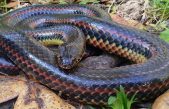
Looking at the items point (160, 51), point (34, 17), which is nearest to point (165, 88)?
point (160, 51)

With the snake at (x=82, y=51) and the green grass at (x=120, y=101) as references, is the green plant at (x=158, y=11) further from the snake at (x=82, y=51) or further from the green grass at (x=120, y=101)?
the green grass at (x=120, y=101)

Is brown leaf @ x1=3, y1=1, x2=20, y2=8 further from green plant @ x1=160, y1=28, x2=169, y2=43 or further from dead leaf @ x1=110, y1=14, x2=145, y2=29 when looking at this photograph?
green plant @ x1=160, y1=28, x2=169, y2=43

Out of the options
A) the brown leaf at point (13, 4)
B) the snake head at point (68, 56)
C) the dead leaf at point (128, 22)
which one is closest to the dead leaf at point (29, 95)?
the snake head at point (68, 56)

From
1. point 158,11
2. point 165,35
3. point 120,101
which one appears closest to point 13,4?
point 158,11

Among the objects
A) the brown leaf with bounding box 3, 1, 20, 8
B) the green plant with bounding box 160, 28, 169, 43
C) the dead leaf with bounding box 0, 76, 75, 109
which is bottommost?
the dead leaf with bounding box 0, 76, 75, 109

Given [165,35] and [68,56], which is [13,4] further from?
[68,56]

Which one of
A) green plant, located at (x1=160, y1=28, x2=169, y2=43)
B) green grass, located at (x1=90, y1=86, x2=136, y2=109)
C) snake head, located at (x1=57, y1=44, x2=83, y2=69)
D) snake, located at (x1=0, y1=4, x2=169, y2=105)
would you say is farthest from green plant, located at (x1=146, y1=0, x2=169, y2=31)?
green grass, located at (x1=90, y1=86, x2=136, y2=109)

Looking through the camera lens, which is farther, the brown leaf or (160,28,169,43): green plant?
the brown leaf

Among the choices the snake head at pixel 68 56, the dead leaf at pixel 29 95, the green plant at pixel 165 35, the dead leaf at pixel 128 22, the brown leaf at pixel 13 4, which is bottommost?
the dead leaf at pixel 29 95
